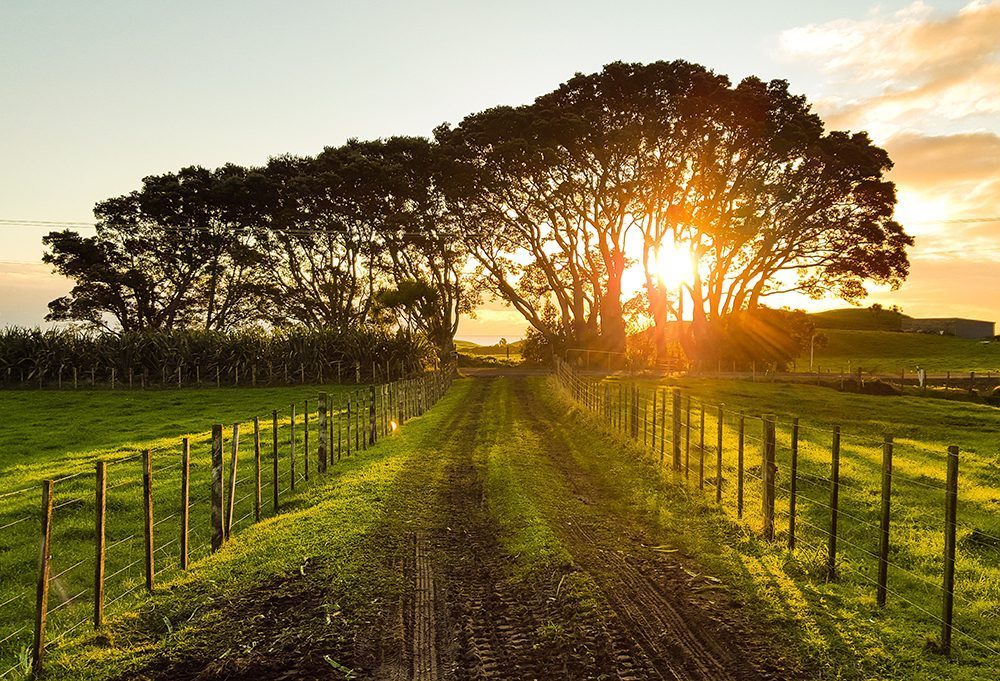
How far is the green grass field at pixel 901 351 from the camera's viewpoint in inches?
3561

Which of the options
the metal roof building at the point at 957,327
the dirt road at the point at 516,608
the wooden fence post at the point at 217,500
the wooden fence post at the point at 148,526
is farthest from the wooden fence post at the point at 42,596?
the metal roof building at the point at 957,327

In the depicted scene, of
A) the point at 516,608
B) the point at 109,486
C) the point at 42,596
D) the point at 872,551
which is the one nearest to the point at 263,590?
the point at 42,596

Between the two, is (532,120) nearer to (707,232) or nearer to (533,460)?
(707,232)

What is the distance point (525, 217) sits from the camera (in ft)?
179

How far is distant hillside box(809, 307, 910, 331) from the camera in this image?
141250mm

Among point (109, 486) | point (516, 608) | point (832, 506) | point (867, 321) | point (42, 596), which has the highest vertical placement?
point (867, 321)

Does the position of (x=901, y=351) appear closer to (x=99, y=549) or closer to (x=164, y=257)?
(x=164, y=257)

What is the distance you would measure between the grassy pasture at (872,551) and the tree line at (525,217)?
3090cm

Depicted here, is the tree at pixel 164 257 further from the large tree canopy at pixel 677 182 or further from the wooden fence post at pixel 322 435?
the wooden fence post at pixel 322 435

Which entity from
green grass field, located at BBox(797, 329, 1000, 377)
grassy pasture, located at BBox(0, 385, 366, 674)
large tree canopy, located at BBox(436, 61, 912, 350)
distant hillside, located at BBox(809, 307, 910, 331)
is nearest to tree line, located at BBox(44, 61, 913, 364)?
large tree canopy, located at BBox(436, 61, 912, 350)

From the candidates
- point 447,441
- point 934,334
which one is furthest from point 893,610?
point 934,334

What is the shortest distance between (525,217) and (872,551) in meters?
46.0

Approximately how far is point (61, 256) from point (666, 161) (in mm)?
49291

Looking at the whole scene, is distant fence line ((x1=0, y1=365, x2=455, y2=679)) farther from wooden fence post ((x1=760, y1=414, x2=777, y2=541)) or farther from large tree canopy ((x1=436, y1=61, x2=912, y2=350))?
large tree canopy ((x1=436, y1=61, x2=912, y2=350))
